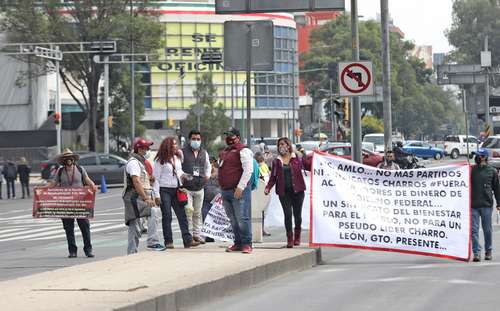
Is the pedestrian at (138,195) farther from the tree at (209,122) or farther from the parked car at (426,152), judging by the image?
the parked car at (426,152)

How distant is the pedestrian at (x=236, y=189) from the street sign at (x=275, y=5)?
8491 mm

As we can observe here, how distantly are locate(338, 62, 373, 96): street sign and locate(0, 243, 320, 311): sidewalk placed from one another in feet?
13.7

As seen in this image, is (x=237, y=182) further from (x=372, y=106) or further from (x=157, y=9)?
(x=372, y=106)

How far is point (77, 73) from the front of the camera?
244ft

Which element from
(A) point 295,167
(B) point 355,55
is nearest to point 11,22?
(B) point 355,55

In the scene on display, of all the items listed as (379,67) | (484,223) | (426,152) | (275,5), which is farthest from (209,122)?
(484,223)

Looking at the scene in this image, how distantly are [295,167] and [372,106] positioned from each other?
113 metres

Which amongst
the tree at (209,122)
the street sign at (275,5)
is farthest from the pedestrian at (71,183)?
the tree at (209,122)

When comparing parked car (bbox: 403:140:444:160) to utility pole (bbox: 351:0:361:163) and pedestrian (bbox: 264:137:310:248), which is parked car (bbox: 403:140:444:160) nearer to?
utility pole (bbox: 351:0:361:163)

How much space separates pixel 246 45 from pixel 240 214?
3170mm

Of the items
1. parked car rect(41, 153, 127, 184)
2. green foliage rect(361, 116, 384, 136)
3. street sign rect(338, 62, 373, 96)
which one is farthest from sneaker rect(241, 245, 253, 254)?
green foliage rect(361, 116, 384, 136)

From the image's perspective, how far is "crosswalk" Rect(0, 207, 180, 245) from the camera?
91.1 feet

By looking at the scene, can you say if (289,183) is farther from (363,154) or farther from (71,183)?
(363,154)

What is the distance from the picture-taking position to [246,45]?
1925 cm
